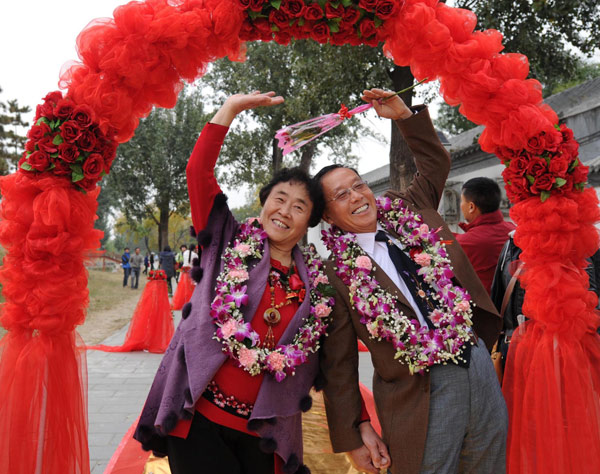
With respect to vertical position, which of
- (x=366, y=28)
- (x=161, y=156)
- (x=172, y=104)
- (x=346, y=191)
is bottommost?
(x=346, y=191)

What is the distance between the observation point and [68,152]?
76.6 inches

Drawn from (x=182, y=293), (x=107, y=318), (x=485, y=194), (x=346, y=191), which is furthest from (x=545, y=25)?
(x=107, y=318)

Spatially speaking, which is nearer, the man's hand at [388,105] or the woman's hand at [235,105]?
the woman's hand at [235,105]

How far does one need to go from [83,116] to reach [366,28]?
1.41 m

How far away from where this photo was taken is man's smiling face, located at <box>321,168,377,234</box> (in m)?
2.37

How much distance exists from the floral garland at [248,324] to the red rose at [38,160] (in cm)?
84

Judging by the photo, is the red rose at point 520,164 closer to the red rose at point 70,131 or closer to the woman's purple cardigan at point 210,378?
the woman's purple cardigan at point 210,378

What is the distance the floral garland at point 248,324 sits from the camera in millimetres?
1966

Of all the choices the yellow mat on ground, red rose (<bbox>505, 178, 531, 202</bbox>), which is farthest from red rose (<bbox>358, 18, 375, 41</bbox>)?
the yellow mat on ground

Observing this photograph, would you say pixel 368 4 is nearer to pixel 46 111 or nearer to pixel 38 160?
pixel 46 111

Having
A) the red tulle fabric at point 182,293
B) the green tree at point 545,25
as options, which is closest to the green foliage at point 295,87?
the green tree at point 545,25

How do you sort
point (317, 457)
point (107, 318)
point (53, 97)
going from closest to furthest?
point (53, 97), point (317, 457), point (107, 318)

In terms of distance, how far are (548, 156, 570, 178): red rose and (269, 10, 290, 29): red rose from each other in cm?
143

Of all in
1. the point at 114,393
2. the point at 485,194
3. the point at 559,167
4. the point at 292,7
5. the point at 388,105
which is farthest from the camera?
the point at 114,393
